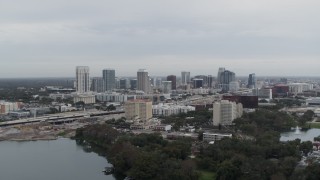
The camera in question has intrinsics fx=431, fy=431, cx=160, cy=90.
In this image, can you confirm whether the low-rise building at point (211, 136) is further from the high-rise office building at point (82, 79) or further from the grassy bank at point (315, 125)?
the high-rise office building at point (82, 79)

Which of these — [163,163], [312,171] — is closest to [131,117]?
[163,163]

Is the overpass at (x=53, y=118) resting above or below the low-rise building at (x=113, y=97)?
below

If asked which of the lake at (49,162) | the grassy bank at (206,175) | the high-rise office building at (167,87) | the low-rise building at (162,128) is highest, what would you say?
the high-rise office building at (167,87)

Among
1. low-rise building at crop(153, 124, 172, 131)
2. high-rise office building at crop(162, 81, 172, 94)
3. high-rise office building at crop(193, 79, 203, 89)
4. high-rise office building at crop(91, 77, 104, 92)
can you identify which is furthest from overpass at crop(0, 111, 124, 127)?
high-rise office building at crop(193, 79, 203, 89)

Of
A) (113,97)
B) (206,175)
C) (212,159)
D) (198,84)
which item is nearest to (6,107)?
(113,97)

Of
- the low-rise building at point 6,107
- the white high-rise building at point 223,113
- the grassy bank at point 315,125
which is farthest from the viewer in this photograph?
the low-rise building at point 6,107

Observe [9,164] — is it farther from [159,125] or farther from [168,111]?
[168,111]

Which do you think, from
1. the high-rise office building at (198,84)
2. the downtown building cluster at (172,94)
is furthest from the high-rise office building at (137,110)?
the high-rise office building at (198,84)
